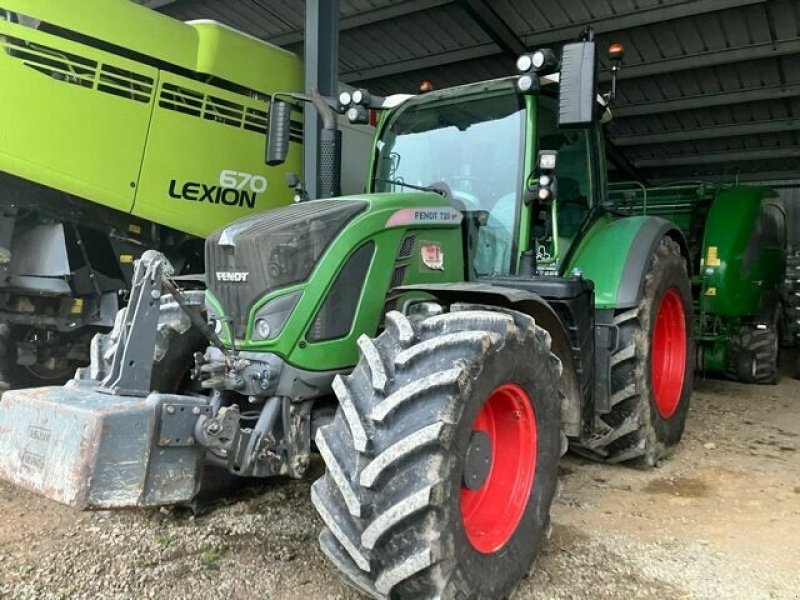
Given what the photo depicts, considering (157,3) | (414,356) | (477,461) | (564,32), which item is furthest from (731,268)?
(157,3)

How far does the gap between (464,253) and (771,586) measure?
196 centimetres

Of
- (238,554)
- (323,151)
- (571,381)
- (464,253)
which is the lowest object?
(238,554)

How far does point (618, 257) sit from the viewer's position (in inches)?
157

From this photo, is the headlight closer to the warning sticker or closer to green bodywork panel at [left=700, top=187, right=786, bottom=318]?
the warning sticker

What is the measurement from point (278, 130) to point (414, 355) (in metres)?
2.13

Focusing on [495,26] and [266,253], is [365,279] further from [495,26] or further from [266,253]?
[495,26]

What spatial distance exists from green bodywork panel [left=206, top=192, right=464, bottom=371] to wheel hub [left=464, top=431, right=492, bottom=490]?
652 mm

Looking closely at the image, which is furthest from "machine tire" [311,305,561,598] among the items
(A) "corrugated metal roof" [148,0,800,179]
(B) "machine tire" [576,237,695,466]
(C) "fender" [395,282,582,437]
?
(A) "corrugated metal roof" [148,0,800,179]

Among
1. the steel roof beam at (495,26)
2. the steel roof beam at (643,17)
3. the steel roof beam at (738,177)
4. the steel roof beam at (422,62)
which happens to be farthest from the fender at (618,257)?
the steel roof beam at (738,177)

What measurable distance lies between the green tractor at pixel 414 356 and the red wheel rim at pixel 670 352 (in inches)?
12.3

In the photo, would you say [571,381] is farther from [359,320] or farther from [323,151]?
[323,151]

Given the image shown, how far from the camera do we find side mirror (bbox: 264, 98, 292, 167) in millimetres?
3963

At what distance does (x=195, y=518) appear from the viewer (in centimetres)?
331

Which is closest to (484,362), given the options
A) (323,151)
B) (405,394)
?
(405,394)
